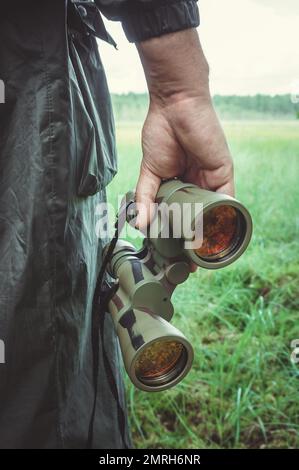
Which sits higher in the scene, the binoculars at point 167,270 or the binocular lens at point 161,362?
the binoculars at point 167,270

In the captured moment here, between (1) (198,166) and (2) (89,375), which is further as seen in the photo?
(2) (89,375)

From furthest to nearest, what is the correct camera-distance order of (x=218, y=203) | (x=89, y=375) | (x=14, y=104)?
(x=89, y=375), (x=14, y=104), (x=218, y=203)

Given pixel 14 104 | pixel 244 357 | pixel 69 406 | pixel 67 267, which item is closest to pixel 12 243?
pixel 67 267

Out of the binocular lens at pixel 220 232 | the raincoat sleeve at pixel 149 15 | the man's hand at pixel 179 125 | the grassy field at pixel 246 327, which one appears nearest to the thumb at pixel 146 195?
the man's hand at pixel 179 125

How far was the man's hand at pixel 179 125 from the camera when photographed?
2.99ft

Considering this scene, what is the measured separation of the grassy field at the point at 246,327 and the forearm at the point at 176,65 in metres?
0.79

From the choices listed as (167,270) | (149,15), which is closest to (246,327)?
(167,270)

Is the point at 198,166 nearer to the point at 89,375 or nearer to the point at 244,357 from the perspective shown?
the point at 89,375

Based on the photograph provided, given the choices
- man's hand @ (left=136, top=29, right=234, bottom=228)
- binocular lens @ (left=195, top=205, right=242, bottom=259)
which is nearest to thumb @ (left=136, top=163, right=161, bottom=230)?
man's hand @ (left=136, top=29, right=234, bottom=228)

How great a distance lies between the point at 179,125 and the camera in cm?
97

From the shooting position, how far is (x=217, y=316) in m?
1.88

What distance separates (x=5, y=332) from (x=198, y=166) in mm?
481

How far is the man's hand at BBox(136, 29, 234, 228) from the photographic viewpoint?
2.99ft

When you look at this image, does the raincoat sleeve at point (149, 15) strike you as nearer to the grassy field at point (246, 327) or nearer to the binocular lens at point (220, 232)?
the binocular lens at point (220, 232)
